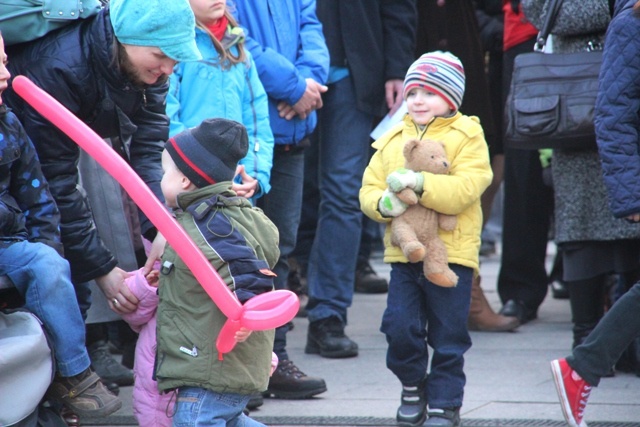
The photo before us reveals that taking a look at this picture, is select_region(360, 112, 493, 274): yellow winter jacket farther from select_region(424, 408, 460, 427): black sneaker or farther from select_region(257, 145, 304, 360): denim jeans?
select_region(257, 145, 304, 360): denim jeans

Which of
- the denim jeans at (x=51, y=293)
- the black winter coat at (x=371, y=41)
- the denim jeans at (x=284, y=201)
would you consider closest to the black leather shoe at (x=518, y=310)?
the black winter coat at (x=371, y=41)

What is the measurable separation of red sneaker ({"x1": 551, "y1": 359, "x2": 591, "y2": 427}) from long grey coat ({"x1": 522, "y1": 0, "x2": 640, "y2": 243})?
1.00 metres

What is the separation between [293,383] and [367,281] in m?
2.75

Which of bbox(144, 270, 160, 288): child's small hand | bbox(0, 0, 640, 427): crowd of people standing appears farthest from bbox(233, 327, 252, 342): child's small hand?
bbox(144, 270, 160, 288): child's small hand

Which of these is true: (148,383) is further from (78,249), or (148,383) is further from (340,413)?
(340,413)

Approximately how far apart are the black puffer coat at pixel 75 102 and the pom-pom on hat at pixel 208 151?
1.29 feet

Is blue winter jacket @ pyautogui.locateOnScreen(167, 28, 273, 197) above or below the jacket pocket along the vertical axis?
above

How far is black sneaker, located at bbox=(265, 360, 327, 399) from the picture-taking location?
5234 mm

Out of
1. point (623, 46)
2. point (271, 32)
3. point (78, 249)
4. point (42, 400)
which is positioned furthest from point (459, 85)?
point (42, 400)

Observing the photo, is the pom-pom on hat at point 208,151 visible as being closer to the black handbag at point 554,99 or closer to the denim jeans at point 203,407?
the denim jeans at point 203,407

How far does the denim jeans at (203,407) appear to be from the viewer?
3703 mm

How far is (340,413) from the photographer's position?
5.01m

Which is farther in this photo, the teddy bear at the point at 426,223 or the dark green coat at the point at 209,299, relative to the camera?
the teddy bear at the point at 426,223

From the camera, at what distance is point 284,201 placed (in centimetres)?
555
